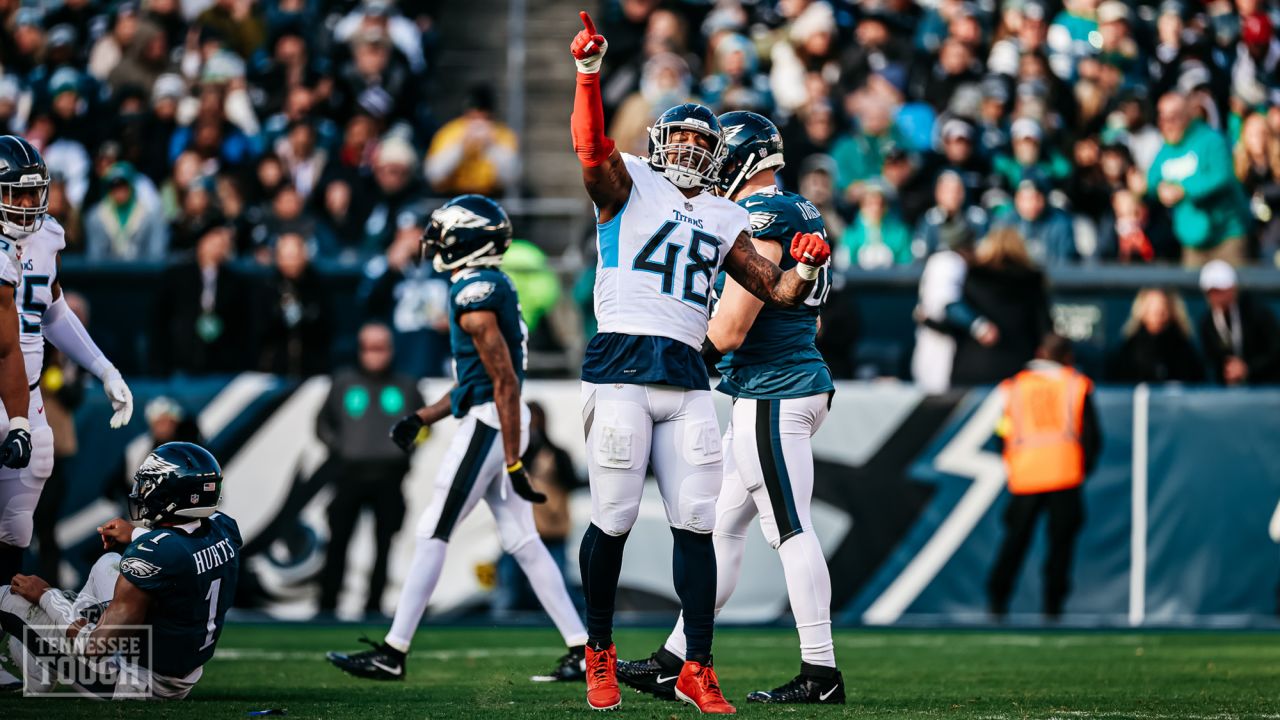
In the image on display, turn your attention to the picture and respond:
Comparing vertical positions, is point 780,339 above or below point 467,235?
below

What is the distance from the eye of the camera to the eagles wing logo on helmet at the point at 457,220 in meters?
9.05

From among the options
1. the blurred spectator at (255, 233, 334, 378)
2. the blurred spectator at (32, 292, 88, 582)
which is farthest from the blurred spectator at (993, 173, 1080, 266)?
the blurred spectator at (32, 292, 88, 582)

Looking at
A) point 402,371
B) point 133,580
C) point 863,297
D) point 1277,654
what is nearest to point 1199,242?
point 863,297

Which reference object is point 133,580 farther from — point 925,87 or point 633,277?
point 925,87

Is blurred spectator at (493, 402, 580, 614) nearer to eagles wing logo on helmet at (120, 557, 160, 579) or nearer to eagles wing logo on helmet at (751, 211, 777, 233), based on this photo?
eagles wing logo on helmet at (751, 211, 777, 233)

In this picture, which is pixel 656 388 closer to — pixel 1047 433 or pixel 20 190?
pixel 20 190

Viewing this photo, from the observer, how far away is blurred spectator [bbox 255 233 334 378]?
48.2ft

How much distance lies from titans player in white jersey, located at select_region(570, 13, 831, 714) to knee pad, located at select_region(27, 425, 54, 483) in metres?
2.40

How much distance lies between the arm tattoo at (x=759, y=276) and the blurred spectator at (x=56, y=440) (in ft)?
23.8

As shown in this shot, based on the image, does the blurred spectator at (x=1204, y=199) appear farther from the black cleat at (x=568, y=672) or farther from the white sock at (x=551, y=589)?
the black cleat at (x=568, y=672)

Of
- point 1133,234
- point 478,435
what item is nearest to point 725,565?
point 478,435

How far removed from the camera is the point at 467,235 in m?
9.04

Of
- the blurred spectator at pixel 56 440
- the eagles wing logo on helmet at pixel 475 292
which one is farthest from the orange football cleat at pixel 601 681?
the blurred spectator at pixel 56 440

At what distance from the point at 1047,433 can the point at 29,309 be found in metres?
7.58
